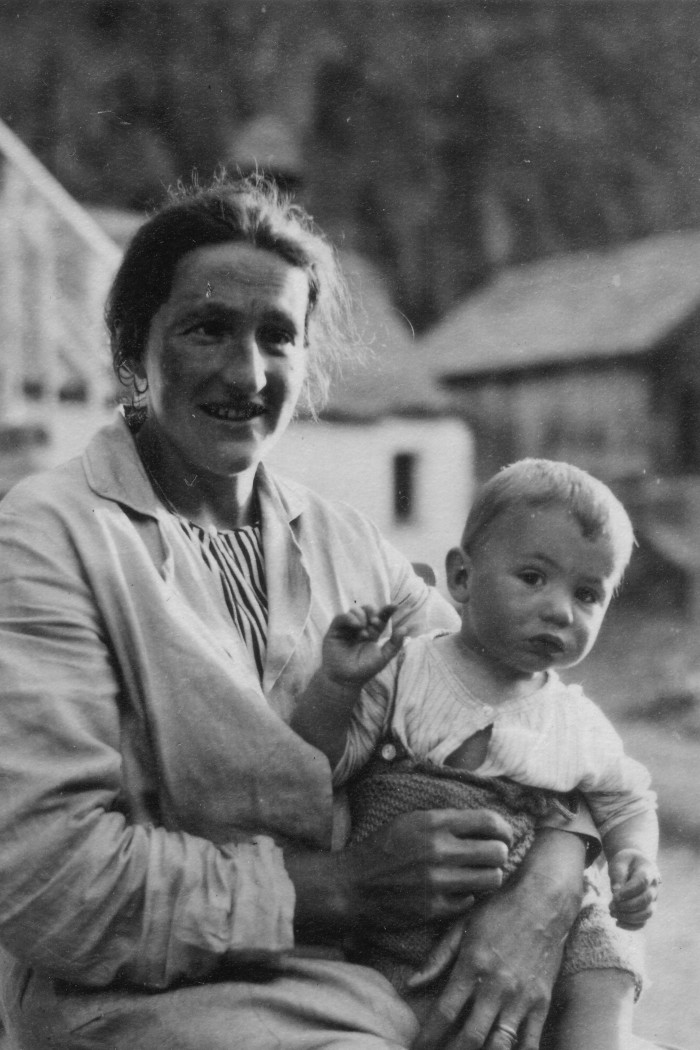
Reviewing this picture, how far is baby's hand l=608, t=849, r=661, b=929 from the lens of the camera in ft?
4.32

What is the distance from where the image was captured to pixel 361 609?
1.27 m

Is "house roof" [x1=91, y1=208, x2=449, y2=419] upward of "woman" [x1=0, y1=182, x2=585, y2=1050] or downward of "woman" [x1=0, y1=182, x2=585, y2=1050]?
upward

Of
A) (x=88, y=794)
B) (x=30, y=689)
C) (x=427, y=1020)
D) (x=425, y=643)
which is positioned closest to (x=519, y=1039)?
(x=427, y=1020)

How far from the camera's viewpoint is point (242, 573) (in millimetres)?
1499

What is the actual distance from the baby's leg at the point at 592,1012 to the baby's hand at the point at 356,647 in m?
0.54

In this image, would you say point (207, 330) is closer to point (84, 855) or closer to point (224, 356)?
point (224, 356)

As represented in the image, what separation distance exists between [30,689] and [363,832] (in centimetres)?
50

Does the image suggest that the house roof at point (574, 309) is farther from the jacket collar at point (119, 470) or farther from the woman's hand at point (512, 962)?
the woman's hand at point (512, 962)

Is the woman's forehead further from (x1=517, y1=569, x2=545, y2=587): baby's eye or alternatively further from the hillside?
the hillside

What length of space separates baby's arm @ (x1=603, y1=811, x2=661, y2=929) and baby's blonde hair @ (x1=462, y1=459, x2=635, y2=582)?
0.37 meters

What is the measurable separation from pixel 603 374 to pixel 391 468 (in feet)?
2.58

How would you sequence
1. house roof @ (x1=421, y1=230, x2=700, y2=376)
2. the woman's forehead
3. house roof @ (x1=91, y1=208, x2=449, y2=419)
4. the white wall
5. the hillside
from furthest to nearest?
1. house roof @ (x1=421, y1=230, x2=700, y2=376)
2. house roof @ (x1=91, y1=208, x2=449, y2=419)
3. the white wall
4. the hillside
5. the woman's forehead

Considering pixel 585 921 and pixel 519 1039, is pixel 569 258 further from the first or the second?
pixel 519 1039

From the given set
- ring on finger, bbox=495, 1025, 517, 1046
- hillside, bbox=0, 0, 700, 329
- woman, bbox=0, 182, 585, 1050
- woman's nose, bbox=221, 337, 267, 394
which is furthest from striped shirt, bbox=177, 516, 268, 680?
hillside, bbox=0, 0, 700, 329
